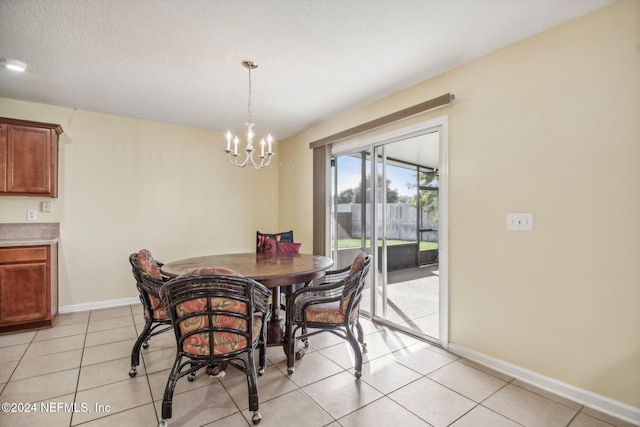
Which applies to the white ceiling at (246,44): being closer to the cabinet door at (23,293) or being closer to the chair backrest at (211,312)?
the chair backrest at (211,312)

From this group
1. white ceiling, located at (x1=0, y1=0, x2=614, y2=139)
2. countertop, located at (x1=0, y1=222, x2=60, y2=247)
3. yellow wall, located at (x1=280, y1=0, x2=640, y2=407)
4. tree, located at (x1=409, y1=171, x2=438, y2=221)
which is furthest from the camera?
countertop, located at (x1=0, y1=222, x2=60, y2=247)

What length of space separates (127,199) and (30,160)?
1034 mm

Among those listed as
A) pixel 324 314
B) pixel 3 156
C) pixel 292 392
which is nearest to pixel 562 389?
pixel 324 314

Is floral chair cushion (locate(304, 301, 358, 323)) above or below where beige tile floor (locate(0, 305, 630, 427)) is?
→ above

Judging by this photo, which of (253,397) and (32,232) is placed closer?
(253,397)

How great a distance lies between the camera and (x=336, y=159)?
4.23m

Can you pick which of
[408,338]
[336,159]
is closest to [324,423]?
[408,338]

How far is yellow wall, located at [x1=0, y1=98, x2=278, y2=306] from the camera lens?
147 inches

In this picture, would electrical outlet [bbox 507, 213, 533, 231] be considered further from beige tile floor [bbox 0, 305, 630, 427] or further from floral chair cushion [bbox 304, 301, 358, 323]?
floral chair cushion [bbox 304, 301, 358, 323]

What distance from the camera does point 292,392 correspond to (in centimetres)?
205

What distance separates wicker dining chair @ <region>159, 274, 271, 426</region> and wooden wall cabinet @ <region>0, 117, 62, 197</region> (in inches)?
112

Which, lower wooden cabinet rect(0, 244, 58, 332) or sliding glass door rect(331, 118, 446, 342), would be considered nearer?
lower wooden cabinet rect(0, 244, 58, 332)

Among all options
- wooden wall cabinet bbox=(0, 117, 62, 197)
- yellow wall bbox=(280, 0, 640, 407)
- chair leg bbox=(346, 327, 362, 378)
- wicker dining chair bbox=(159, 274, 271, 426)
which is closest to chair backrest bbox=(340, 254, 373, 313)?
chair leg bbox=(346, 327, 362, 378)

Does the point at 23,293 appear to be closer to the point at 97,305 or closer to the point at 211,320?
the point at 97,305
